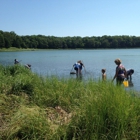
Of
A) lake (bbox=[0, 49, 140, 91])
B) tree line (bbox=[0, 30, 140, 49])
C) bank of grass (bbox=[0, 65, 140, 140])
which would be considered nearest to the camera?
bank of grass (bbox=[0, 65, 140, 140])

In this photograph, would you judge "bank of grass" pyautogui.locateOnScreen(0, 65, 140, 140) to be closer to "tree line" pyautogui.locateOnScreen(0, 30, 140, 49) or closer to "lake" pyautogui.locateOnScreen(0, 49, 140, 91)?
"lake" pyautogui.locateOnScreen(0, 49, 140, 91)

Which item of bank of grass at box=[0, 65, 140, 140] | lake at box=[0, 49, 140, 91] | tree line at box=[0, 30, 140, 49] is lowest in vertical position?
lake at box=[0, 49, 140, 91]

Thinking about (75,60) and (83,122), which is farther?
(75,60)

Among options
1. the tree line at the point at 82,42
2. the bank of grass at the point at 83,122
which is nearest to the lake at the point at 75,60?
the bank of grass at the point at 83,122

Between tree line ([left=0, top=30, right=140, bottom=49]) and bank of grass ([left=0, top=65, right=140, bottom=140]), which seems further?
tree line ([left=0, top=30, right=140, bottom=49])

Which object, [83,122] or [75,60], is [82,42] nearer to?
[75,60]

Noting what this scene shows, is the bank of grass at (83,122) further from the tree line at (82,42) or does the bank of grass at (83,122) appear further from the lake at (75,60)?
the tree line at (82,42)

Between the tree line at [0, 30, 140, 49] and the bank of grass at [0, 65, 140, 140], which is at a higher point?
the tree line at [0, 30, 140, 49]

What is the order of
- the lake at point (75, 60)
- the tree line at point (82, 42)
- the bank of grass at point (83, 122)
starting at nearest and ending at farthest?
the bank of grass at point (83, 122), the lake at point (75, 60), the tree line at point (82, 42)

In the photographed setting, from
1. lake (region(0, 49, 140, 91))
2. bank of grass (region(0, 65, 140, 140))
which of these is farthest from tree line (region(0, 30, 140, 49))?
bank of grass (region(0, 65, 140, 140))

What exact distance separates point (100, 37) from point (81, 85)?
179 meters

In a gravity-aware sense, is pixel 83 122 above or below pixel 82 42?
below

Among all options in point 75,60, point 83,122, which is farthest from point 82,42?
point 83,122

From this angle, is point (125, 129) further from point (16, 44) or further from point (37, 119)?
point (16, 44)
